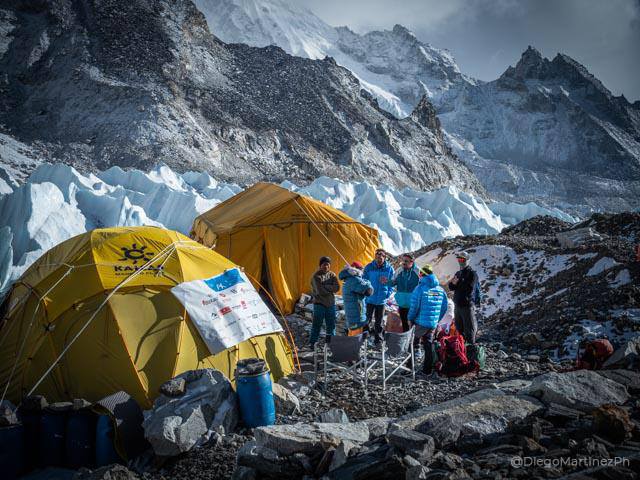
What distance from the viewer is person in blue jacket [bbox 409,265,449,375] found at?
236 inches

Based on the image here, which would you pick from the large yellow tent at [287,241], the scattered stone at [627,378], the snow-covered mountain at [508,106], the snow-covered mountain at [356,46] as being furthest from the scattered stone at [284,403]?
the snow-covered mountain at [356,46]

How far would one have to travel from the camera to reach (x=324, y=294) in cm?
652

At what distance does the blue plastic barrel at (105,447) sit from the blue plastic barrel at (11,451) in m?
0.64

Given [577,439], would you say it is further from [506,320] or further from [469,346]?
[506,320]

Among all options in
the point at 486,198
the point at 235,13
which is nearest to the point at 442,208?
the point at 486,198

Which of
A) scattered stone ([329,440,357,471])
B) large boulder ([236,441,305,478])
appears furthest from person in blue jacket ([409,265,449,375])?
large boulder ([236,441,305,478])

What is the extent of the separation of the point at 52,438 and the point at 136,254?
2214 millimetres

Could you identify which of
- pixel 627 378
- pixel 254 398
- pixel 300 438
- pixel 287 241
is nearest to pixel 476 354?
pixel 627 378

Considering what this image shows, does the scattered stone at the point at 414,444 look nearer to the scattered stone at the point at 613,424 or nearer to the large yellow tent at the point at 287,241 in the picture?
the scattered stone at the point at 613,424

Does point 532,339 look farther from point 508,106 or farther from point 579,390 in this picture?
point 508,106

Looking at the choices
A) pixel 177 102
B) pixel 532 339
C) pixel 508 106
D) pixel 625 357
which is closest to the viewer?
pixel 625 357

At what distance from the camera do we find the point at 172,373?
185 inches

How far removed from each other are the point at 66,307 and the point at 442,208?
2612cm

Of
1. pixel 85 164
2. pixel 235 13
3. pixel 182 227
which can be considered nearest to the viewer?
pixel 182 227
